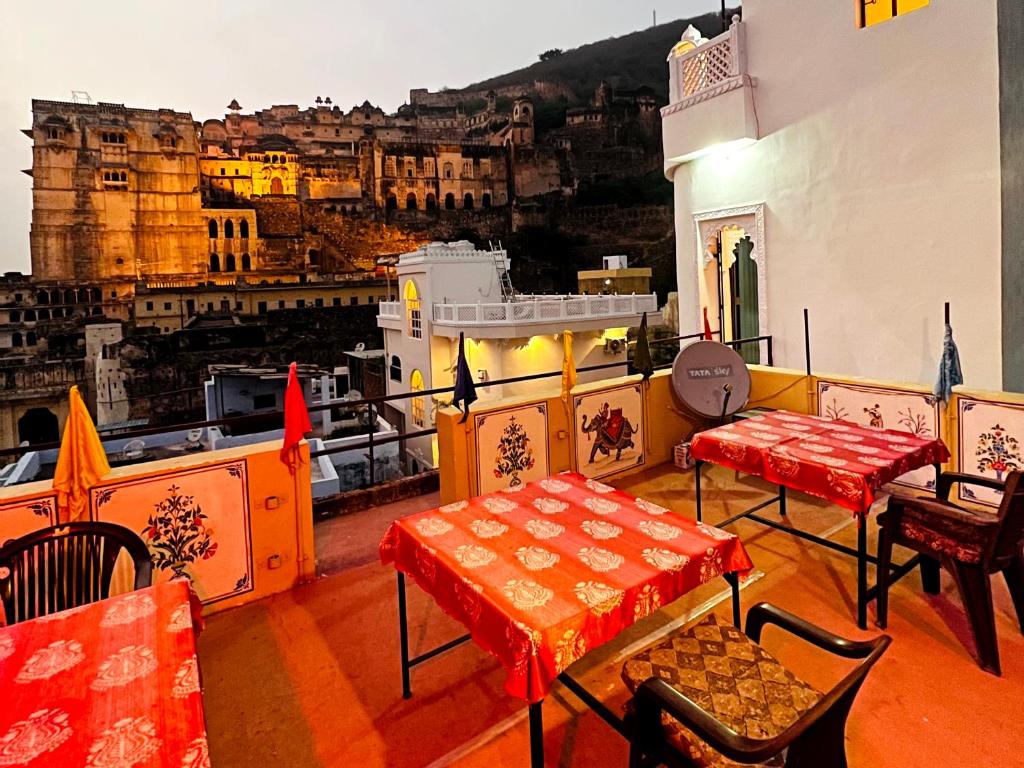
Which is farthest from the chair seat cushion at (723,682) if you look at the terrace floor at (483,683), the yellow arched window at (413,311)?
the yellow arched window at (413,311)

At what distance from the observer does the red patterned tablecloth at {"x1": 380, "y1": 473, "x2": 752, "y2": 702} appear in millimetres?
1891

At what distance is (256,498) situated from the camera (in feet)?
12.6

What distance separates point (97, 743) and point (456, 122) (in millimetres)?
69077

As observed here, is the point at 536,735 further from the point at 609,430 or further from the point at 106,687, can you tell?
the point at 609,430

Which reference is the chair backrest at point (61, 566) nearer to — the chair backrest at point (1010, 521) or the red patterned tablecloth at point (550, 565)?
the red patterned tablecloth at point (550, 565)

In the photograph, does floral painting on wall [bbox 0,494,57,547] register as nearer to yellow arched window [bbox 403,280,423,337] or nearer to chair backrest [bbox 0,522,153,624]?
chair backrest [bbox 0,522,153,624]

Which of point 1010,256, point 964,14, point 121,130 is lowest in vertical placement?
point 1010,256

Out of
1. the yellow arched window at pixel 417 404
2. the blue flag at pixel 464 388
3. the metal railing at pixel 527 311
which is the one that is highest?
the metal railing at pixel 527 311

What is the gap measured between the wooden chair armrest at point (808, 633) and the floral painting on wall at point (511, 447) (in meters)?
2.69

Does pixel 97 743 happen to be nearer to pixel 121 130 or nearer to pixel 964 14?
pixel 964 14

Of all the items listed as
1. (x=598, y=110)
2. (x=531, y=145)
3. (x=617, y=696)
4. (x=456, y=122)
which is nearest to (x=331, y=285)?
(x=531, y=145)

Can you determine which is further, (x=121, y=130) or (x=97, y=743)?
(x=121, y=130)

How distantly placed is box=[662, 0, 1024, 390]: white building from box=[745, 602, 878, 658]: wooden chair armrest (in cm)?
547

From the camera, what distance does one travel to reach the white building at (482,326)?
1750cm
